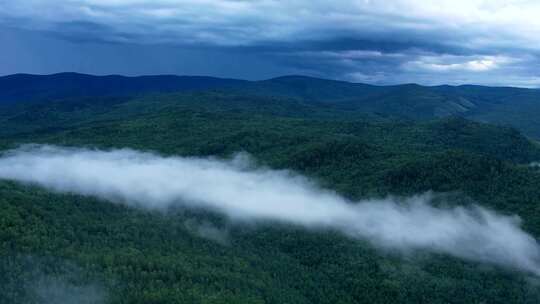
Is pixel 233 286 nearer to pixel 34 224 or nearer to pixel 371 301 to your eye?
pixel 371 301

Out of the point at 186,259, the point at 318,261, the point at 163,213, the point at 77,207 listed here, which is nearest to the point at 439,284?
the point at 318,261

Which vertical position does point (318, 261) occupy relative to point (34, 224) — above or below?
below

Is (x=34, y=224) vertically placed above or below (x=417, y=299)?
above

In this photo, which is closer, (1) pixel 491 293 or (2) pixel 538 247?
(1) pixel 491 293

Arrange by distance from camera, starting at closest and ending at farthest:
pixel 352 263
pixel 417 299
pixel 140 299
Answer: pixel 140 299 < pixel 417 299 < pixel 352 263

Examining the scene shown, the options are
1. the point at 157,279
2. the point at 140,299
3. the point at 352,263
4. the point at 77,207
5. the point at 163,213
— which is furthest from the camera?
the point at 163,213

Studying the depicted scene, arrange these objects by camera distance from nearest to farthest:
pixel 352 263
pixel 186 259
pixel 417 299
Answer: pixel 417 299 → pixel 186 259 → pixel 352 263

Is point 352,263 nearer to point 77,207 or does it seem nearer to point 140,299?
point 140,299

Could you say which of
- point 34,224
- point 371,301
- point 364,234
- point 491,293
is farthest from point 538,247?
point 34,224

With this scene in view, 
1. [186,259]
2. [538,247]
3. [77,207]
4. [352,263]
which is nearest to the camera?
[186,259]
